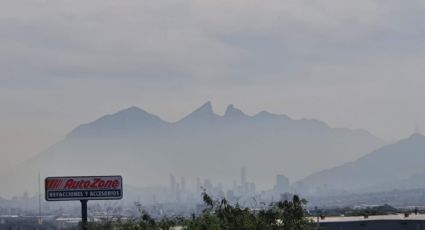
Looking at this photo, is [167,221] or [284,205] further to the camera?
[167,221]

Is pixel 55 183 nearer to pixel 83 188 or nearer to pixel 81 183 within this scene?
pixel 81 183

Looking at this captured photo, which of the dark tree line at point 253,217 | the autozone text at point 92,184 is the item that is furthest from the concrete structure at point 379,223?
the dark tree line at point 253,217

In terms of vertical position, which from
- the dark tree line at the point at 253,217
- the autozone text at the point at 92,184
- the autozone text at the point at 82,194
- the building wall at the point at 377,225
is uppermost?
the autozone text at the point at 92,184

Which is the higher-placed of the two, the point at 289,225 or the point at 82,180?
the point at 82,180

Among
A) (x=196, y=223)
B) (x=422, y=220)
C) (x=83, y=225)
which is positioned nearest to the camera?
(x=196, y=223)

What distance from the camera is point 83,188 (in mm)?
62688

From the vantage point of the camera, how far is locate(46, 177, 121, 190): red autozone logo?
204ft

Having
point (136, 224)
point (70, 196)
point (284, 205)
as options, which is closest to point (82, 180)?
point (70, 196)

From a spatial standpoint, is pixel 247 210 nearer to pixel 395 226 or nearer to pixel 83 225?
pixel 83 225

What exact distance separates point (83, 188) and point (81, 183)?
35 cm

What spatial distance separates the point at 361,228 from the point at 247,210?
6190cm

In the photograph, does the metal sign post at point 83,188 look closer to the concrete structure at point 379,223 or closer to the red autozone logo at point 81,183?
the red autozone logo at point 81,183

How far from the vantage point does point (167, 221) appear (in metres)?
56.5

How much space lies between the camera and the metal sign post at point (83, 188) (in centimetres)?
6197
